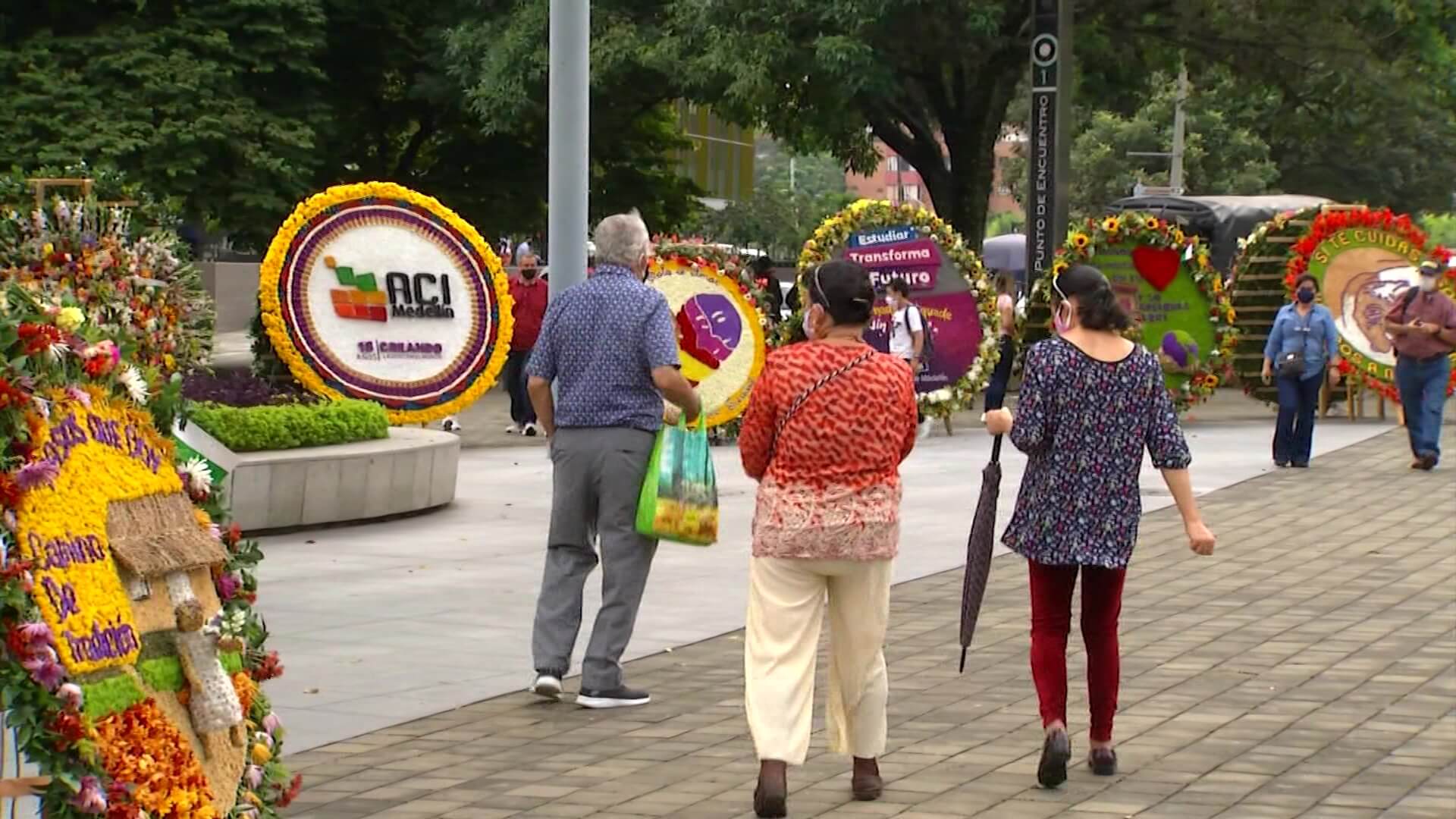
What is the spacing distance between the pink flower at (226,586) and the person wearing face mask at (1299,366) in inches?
558

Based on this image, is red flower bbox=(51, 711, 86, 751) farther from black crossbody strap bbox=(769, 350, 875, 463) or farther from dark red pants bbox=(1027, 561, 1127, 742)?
dark red pants bbox=(1027, 561, 1127, 742)

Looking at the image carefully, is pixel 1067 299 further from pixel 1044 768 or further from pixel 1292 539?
pixel 1292 539

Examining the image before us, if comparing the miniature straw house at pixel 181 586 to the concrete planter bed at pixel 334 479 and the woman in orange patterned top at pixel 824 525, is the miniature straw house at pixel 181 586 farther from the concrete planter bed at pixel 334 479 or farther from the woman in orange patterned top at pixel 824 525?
the concrete planter bed at pixel 334 479

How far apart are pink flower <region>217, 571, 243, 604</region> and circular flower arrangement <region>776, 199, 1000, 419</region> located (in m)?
16.3

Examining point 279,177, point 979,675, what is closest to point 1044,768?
point 979,675

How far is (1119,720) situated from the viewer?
820 cm

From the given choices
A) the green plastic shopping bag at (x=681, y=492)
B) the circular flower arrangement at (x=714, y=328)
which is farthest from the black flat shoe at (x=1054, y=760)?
the circular flower arrangement at (x=714, y=328)

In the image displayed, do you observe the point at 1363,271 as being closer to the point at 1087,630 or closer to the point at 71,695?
the point at 1087,630

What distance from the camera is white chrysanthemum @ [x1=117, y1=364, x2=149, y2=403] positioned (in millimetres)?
5051

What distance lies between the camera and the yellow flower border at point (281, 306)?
1669cm

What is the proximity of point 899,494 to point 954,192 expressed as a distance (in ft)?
79.6

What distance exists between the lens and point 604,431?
828 cm

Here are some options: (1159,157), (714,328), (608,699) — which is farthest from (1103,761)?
(1159,157)

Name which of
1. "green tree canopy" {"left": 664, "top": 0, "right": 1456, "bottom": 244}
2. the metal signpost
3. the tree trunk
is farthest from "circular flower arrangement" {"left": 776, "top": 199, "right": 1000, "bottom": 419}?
the tree trunk
